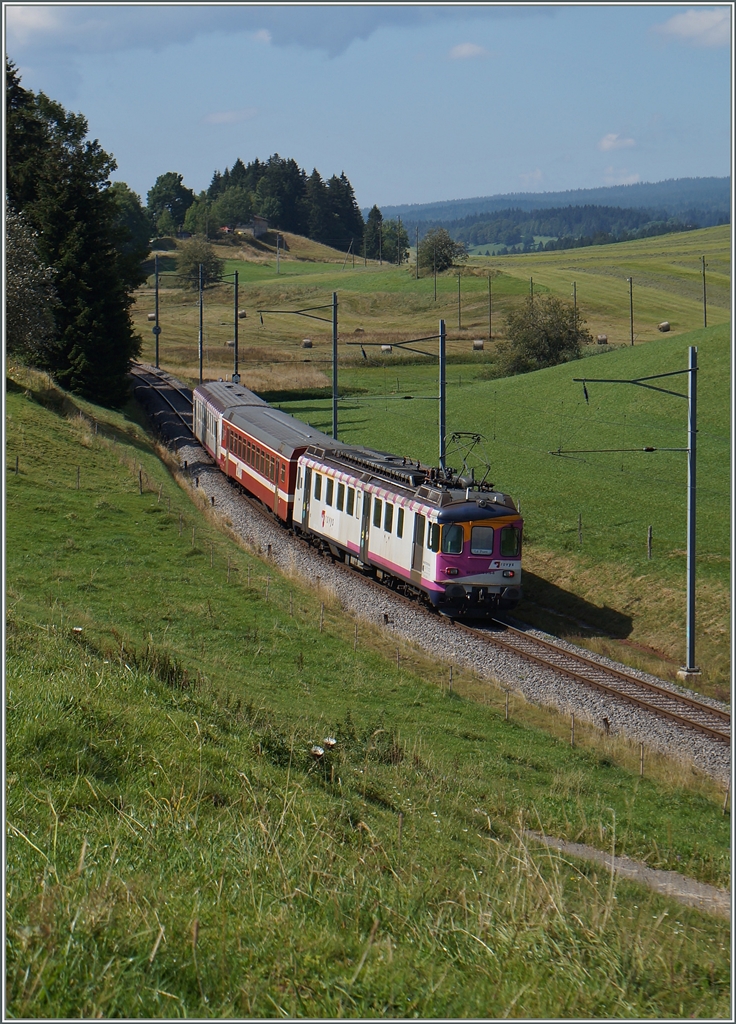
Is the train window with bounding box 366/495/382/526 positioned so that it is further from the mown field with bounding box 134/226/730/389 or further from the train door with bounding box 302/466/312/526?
the mown field with bounding box 134/226/730/389

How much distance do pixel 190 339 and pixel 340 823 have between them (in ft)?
332

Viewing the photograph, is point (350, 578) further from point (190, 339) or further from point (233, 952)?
point (190, 339)

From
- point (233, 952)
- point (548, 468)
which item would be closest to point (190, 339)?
→ point (548, 468)

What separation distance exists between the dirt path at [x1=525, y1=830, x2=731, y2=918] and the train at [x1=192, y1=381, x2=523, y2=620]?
12.7 meters

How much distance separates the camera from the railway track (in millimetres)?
20297

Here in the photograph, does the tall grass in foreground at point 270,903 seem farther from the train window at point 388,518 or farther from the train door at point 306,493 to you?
the train door at point 306,493

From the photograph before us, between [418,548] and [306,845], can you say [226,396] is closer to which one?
[418,548]

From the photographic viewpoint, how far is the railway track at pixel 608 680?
2030cm

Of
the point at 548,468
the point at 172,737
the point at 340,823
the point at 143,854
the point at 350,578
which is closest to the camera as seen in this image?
the point at 143,854

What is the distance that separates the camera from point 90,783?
9984 mm

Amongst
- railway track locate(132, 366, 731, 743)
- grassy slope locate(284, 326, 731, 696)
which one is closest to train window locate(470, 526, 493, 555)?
railway track locate(132, 366, 731, 743)

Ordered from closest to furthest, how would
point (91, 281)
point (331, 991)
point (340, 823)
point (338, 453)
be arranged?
point (331, 991)
point (340, 823)
point (338, 453)
point (91, 281)

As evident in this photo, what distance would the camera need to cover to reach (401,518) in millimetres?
27469

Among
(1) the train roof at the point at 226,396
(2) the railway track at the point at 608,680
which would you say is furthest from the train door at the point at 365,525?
(1) the train roof at the point at 226,396
